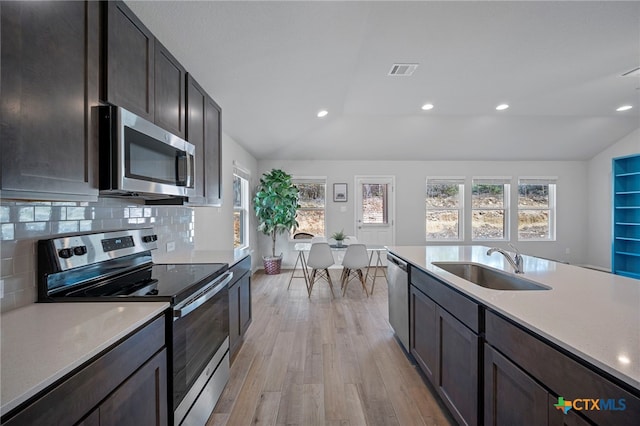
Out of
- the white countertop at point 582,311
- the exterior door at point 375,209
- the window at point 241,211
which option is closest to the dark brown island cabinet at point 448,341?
the white countertop at point 582,311

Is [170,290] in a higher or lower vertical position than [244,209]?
lower

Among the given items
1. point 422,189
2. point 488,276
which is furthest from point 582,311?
point 422,189

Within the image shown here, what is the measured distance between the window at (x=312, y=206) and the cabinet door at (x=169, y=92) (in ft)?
14.3

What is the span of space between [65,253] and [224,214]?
2708mm

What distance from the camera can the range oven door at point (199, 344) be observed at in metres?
1.33

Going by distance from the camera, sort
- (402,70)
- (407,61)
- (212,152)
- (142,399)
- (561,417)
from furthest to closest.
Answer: (402,70) → (407,61) → (212,152) → (142,399) → (561,417)

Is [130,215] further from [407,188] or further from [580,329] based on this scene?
[407,188]

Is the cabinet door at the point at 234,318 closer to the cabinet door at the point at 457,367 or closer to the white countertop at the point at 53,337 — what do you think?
the white countertop at the point at 53,337

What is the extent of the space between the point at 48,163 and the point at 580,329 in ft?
6.11

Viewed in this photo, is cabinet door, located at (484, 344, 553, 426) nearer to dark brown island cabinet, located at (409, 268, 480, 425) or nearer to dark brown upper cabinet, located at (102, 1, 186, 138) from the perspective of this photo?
dark brown island cabinet, located at (409, 268, 480, 425)

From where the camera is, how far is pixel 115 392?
0.92 meters

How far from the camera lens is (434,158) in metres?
6.33

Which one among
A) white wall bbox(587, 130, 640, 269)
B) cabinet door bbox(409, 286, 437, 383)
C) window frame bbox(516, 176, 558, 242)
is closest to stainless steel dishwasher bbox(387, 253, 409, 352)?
cabinet door bbox(409, 286, 437, 383)

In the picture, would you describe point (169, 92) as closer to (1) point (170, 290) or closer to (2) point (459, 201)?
(1) point (170, 290)
